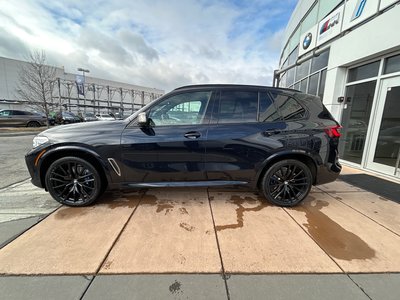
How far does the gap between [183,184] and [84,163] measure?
1.49 m

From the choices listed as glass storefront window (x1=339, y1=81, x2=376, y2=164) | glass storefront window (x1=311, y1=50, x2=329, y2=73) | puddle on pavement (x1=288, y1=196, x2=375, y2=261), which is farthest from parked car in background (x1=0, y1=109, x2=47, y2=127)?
glass storefront window (x1=339, y1=81, x2=376, y2=164)

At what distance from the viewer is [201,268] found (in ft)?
6.41

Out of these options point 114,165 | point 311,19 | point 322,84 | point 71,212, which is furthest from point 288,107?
point 311,19

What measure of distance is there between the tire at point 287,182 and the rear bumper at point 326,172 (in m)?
0.17

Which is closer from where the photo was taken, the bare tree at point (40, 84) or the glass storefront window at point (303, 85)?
the glass storefront window at point (303, 85)

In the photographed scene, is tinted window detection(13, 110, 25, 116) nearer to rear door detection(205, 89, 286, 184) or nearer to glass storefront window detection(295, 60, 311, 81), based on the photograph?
rear door detection(205, 89, 286, 184)

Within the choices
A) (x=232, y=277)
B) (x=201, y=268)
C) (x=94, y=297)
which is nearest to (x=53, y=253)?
(x=94, y=297)

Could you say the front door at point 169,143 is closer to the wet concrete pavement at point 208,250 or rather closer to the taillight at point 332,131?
the wet concrete pavement at point 208,250

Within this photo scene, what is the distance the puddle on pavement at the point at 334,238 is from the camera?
7.29 feet

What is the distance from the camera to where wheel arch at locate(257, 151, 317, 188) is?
3.08 m

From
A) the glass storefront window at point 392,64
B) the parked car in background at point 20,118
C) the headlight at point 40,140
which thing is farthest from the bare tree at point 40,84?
the glass storefront window at point 392,64

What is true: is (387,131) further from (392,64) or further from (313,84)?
(313,84)

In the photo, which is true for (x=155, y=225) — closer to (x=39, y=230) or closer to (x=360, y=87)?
(x=39, y=230)

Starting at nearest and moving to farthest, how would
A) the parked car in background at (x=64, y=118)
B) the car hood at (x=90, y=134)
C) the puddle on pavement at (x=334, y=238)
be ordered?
the puddle on pavement at (x=334, y=238) → the car hood at (x=90, y=134) → the parked car in background at (x=64, y=118)
